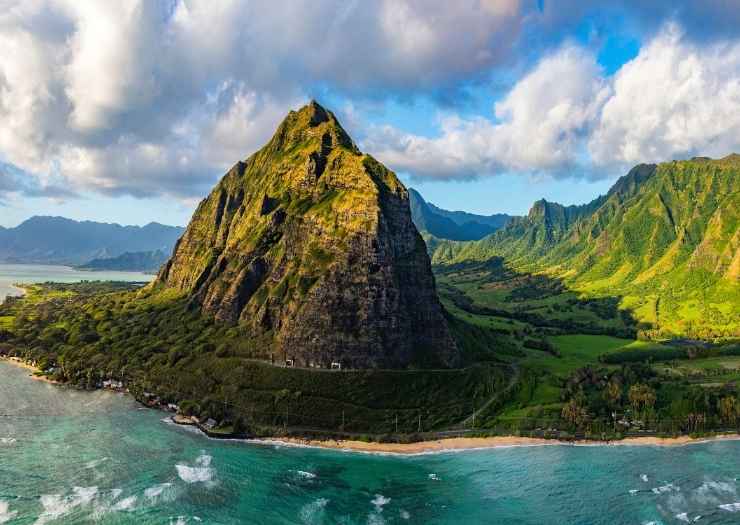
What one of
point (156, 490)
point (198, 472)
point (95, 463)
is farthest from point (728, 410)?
point (95, 463)

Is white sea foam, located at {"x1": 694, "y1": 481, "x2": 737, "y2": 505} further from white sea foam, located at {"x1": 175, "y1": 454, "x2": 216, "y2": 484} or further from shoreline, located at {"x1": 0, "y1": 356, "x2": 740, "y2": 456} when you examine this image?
white sea foam, located at {"x1": 175, "y1": 454, "x2": 216, "y2": 484}

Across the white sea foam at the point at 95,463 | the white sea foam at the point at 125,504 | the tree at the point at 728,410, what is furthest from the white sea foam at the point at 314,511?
the tree at the point at 728,410

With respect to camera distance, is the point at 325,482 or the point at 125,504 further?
the point at 325,482

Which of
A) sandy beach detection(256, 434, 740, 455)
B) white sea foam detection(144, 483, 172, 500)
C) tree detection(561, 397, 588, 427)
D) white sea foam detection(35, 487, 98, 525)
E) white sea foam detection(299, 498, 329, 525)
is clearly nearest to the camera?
white sea foam detection(35, 487, 98, 525)

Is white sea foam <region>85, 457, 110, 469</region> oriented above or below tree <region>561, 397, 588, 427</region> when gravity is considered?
below

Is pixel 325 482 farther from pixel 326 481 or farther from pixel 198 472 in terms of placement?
pixel 198 472

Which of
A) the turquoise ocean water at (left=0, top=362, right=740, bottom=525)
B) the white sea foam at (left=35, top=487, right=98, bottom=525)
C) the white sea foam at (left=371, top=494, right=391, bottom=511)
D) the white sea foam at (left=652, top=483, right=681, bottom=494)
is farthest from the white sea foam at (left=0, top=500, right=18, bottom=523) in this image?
the white sea foam at (left=652, top=483, right=681, bottom=494)

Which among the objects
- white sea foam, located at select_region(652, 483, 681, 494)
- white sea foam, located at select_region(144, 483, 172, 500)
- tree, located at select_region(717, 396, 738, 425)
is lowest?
white sea foam, located at select_region(144, 483, 172, 500)
